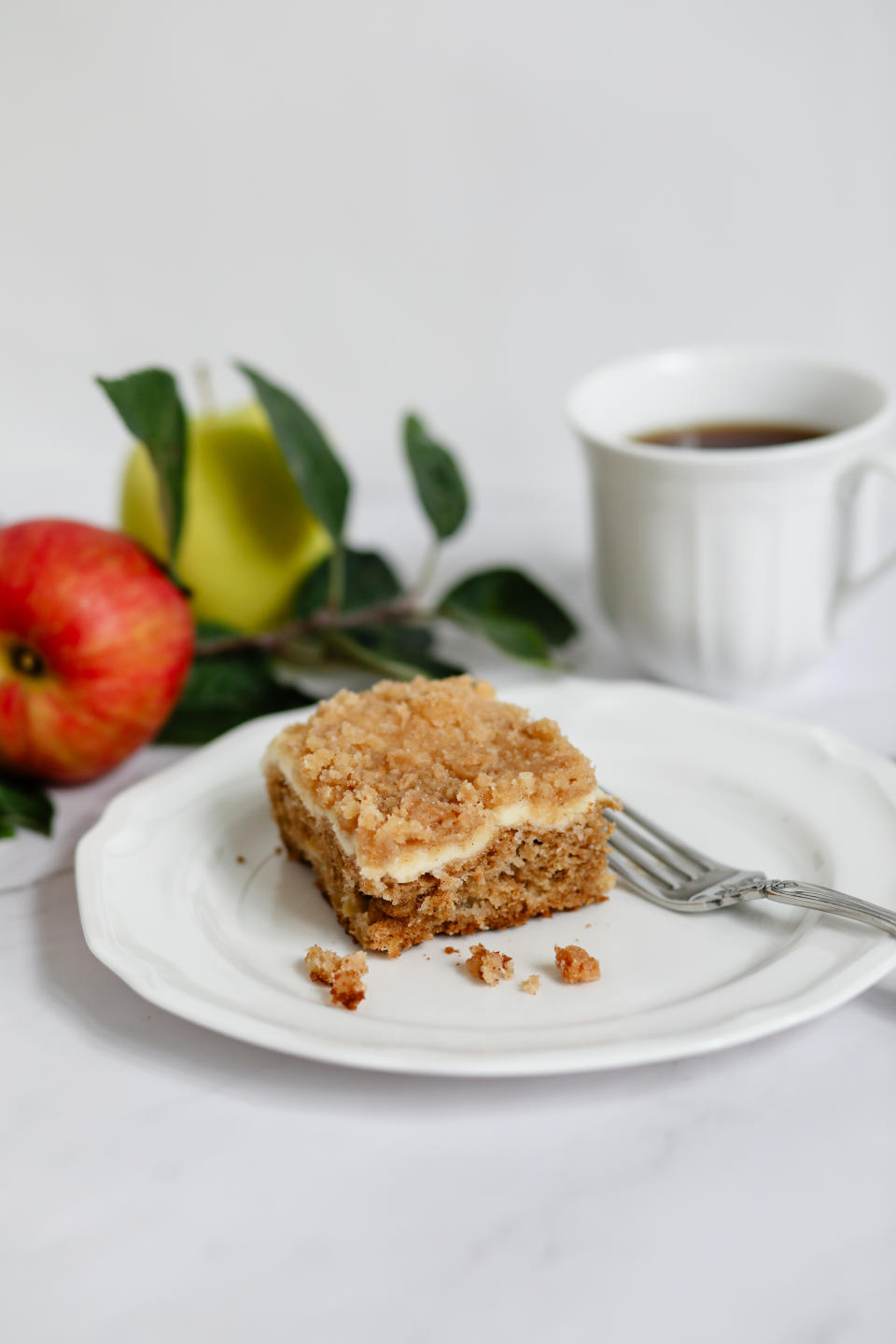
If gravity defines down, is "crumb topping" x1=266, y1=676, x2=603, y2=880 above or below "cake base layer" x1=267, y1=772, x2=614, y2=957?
above

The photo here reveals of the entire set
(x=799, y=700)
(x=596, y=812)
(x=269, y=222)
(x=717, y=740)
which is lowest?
(x=799, y=700)

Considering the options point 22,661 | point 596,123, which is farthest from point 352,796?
point 596,123

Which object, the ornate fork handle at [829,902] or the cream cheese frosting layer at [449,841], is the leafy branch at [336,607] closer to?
the cream cheese frosting layer at [449,841]

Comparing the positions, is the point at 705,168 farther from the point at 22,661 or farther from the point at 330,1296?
the point at 330,1296

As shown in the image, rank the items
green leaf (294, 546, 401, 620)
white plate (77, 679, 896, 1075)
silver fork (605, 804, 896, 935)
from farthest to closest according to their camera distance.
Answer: green leaf (294, 546, 401, 620) < silver fork (605, 804, 896, 935) < white plate (77, 679, 896, 1075)

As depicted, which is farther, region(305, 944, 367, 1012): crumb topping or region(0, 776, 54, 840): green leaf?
region(0, 776, 54, 840): green leaf

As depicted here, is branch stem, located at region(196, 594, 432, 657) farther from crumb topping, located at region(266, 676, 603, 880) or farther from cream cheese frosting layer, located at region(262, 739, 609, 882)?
cream cheese frosting layer, located at region(262, 739, 609, 882)

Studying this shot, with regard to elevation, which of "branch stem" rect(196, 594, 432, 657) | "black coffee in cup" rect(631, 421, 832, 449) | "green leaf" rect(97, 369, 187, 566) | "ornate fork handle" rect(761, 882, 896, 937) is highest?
"green leaf" rect(97, 369, 187, 566)

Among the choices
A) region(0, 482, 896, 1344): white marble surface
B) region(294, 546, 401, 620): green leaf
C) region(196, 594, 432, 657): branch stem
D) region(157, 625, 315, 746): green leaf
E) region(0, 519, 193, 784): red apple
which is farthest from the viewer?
region(294, 546, 401, 620): green leaf

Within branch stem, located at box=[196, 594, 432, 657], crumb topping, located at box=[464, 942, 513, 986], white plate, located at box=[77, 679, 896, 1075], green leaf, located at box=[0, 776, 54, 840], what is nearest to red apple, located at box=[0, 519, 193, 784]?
green leaf, located at box=[0, 776, 54, 840]
